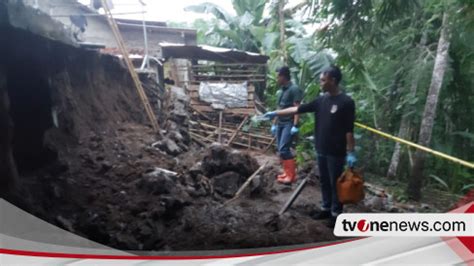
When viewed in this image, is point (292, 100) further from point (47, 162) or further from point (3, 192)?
point (3, 192)

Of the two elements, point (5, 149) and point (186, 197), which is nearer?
point (5, 149)

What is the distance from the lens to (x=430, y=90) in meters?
0.92

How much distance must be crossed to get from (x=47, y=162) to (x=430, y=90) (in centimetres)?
101

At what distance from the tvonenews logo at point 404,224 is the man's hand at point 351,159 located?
139mm

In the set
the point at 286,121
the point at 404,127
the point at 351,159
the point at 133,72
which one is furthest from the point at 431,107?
the point at 133,72

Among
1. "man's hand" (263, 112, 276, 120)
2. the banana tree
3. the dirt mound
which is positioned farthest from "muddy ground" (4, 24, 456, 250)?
the banana tree

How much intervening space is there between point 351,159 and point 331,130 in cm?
9

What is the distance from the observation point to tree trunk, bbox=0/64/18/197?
0.85 metres

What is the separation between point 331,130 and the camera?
94 centimetres

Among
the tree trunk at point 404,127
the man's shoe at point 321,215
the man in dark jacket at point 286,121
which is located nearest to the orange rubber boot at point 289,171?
the man in dark jacket at point 286,121

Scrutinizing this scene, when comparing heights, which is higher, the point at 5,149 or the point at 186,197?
the point at 5,149

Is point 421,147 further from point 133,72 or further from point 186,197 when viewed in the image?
point 133,72

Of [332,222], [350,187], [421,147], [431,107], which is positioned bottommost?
[332,222]

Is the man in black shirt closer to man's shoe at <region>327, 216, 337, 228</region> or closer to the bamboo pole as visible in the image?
man's shoe at <region>327, 216, 337, 228</region>
